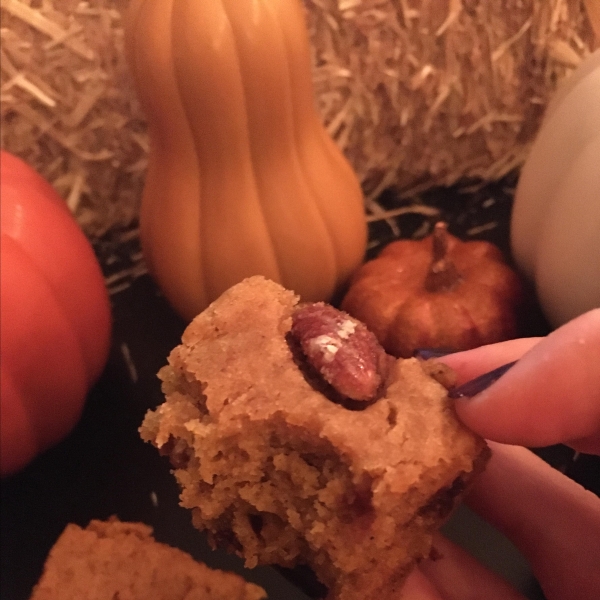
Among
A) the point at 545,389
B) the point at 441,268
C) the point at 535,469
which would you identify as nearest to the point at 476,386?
the point at 545,389

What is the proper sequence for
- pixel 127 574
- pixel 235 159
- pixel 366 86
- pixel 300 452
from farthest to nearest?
pixel 366 86 → pixel 235 159 → pixel 127 574 → pixel 300 452

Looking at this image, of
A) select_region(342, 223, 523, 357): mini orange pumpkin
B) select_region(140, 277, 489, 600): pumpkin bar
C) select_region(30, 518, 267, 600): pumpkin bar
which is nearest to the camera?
select_region(140, 277, 489, 600): pumpkin bar

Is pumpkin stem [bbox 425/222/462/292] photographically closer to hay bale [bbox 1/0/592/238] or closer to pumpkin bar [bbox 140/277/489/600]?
hay bale [bbox 1/0/592/238]

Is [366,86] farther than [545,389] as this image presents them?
Yes

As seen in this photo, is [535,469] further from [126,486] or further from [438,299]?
[126,486]

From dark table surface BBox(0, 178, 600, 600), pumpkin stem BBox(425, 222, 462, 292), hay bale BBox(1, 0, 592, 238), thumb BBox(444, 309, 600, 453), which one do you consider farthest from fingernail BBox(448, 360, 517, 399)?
hay bale BBox(1, 0, 592, 238)

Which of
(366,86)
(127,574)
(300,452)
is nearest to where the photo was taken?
(300,452)

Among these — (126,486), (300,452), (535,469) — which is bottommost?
(126,486)

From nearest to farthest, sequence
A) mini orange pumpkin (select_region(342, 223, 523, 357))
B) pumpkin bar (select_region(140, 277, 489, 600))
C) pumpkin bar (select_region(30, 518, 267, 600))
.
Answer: pumpkin bar (select_region(140, 277, 489, 600)) < pumpkin bar (select_region(30, 518, 267, 600)) < mini orange pumpkin (select_region(342, 223, 523, 357))
